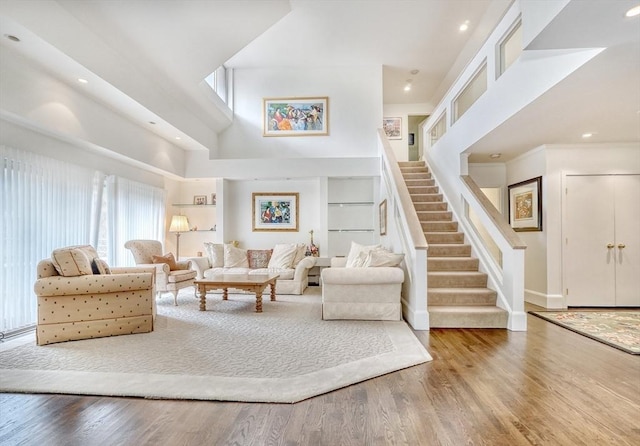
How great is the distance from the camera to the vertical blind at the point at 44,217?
3.61 m

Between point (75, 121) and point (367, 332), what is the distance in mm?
4332

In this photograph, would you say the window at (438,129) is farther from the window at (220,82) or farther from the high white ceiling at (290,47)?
the window at (220,82)

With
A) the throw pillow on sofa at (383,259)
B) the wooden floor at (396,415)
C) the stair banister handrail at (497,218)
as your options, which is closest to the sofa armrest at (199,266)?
the throw pillow on sofa at (383,259)

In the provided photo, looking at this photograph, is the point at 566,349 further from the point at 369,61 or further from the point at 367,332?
the point at 369,61

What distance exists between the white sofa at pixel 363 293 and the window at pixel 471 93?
8.98 ft

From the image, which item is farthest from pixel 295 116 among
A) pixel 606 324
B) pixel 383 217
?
pixel 606 324

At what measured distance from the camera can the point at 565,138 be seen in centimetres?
479

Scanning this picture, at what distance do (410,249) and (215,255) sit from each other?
393cm

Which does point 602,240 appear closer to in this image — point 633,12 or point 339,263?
point 339,263

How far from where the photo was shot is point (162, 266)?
5.04m

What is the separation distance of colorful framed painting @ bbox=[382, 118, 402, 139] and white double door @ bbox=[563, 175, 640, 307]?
4801 millimetres

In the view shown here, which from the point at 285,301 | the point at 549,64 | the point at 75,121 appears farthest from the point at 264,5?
the point at 285,301

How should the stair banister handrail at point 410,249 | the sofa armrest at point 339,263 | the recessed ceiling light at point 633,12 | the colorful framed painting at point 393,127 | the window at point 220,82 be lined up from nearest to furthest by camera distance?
1. the recessed ceiling light at point 633,12
2. the stair banister handrail at point 410,249
3. the sofa armrest at point 339,263
4. the window at point 220,82
5. the colorful framed painting at point 393,127

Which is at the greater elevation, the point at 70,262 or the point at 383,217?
the point at 383,217
